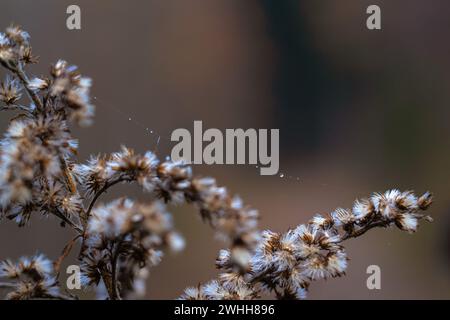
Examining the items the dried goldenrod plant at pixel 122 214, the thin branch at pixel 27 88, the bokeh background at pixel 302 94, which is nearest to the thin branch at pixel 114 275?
the dried goldenrod plant at pixel 122 214

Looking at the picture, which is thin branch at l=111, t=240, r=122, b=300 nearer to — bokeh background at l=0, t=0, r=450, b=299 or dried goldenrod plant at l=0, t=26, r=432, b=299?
dried goldenrod plant at l=0, t=26, r=432, b=299

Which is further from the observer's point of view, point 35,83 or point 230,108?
point 230,108

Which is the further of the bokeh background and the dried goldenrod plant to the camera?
the bokeh background

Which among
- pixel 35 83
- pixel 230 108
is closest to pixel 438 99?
pixel 230 108

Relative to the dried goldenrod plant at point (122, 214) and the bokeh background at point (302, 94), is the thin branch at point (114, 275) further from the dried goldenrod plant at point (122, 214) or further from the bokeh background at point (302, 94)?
the bokeh background at point (302, 94)

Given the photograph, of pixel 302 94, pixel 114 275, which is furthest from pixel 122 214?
pixel 302 94

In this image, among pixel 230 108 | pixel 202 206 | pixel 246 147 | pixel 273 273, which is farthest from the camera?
pixel 230 108

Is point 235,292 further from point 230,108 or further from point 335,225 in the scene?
point 230,108

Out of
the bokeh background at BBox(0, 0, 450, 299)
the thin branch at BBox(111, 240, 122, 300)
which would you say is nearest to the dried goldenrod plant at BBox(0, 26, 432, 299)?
the thin branch at BBox(111, 240, 122, 300)
